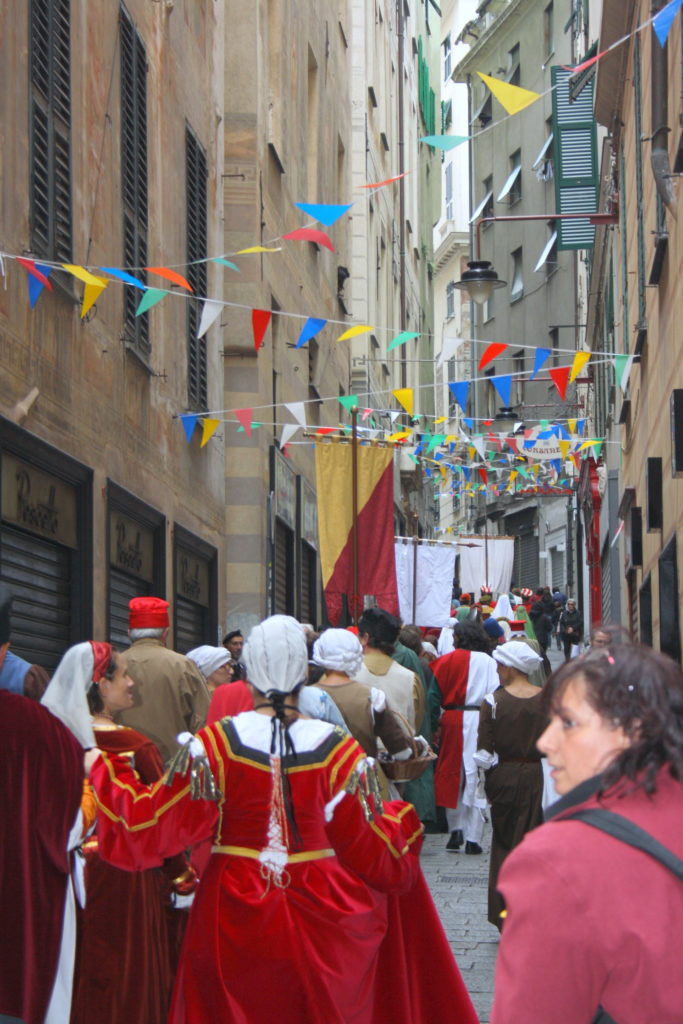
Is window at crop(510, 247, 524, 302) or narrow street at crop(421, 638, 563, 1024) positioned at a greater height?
window at crop(510, 247, 524, 302)

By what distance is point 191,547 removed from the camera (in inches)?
609

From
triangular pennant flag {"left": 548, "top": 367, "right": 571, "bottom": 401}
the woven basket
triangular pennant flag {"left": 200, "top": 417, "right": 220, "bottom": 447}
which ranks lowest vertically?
the woven basket

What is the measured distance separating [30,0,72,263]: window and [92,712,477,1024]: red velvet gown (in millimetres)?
5436

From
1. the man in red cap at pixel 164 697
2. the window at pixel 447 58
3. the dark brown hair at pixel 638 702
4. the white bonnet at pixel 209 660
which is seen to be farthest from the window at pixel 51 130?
the window at pixel 447 58

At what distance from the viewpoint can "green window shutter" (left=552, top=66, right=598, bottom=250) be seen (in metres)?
24.4

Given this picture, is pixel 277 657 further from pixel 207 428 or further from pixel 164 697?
pixel 207 428

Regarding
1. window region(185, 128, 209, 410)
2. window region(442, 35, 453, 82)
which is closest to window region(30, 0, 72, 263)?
window region(185, 128, 209, 410)

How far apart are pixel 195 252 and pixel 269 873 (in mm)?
11556

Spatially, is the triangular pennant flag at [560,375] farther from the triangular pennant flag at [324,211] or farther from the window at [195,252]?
the triangular pennant flag at [324,211]

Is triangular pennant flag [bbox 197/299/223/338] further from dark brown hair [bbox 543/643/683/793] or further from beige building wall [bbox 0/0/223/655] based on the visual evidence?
dark brown hair [bbox 543/643/683/793]

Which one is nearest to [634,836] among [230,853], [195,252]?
[230,853]

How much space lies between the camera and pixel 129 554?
41.3 ft

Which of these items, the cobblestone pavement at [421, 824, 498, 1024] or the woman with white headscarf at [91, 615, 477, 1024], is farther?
the cobblestone pavement at [421, 824, 498, 1024]

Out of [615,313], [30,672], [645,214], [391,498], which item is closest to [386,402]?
[615,313]
